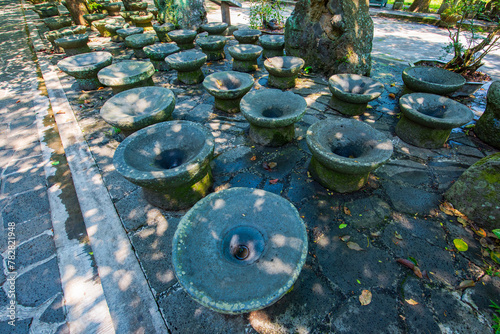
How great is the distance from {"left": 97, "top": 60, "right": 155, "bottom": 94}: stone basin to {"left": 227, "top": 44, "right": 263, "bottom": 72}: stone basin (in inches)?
92.3

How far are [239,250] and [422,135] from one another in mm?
3892

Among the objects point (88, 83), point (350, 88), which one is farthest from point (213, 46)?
point (350, 88)

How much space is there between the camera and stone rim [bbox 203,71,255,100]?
14.2ft

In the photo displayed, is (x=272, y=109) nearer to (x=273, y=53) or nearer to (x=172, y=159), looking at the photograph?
(x=172, y=159)

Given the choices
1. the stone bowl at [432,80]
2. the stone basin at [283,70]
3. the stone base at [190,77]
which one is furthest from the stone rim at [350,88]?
the stone base at [190,77]

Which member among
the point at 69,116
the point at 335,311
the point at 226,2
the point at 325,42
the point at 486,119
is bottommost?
the point at 335,311

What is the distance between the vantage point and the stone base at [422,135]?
3.80 m

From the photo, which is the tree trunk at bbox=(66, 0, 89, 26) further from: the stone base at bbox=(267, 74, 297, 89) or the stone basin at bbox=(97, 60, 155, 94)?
the stone base at bbox=(267, 74, 297, 89)

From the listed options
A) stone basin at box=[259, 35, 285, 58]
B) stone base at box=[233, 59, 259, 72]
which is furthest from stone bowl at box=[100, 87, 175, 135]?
stone basin at box=[259, 35, 285, 58]

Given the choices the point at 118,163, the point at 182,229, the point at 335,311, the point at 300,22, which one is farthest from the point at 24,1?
the point at 335,311

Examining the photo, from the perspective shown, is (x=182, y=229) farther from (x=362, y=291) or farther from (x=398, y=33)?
(x=398, y=33)

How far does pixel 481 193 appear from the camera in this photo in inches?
107

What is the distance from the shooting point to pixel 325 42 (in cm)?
580

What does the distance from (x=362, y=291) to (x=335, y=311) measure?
36cm
